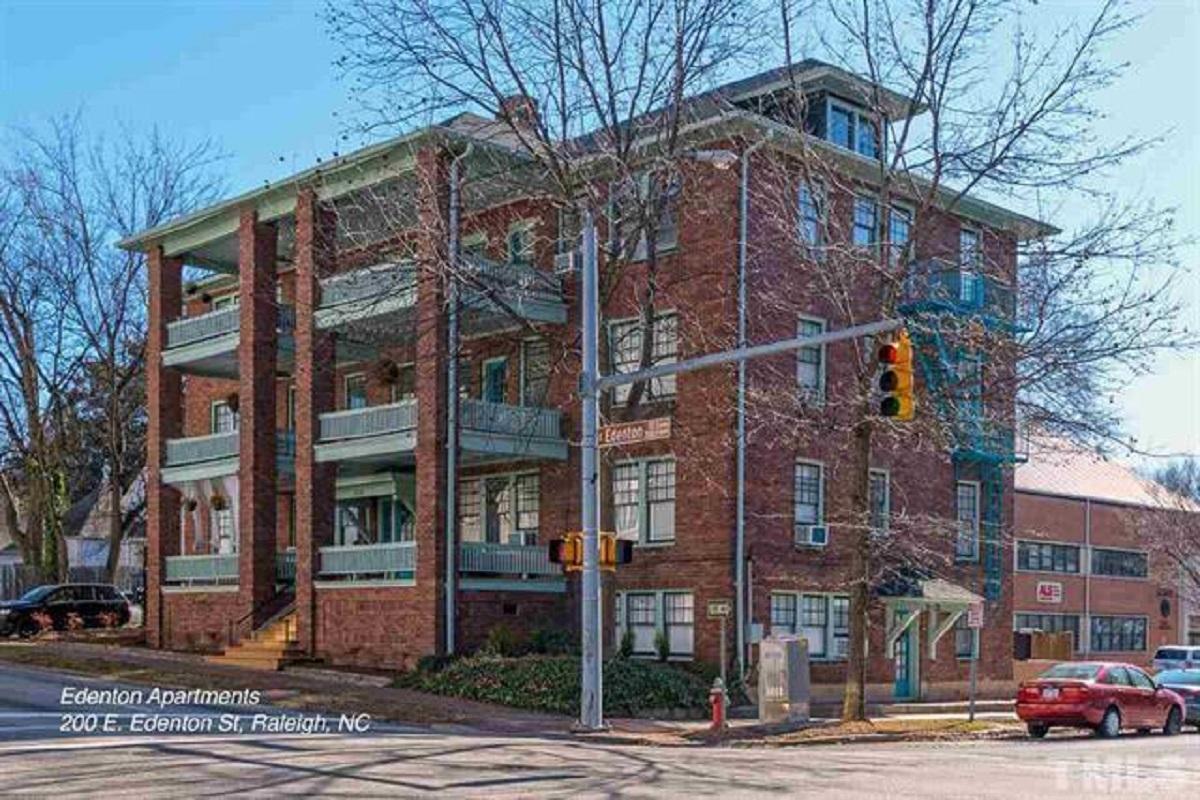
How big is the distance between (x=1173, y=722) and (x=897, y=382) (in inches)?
611

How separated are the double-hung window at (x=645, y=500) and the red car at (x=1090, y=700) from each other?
8064 mm

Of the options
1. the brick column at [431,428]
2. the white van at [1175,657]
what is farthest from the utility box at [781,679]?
the white van at [1175,657]

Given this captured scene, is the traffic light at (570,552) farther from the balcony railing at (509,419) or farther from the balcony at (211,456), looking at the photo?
the balcony at (211,456)

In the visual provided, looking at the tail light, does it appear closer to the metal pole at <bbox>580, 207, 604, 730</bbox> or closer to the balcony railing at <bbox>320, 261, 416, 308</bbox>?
the metal pole at <bbox>580, 207, 604, 730</bbox>

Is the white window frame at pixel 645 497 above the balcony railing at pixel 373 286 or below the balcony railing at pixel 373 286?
below

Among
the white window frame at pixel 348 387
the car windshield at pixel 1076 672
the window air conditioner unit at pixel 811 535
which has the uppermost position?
the white window frame at pixel 348 387

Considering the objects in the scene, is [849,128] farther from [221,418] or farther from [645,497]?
[221,418]

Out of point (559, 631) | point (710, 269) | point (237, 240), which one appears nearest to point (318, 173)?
point (237, 240)

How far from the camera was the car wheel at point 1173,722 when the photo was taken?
1176 inches

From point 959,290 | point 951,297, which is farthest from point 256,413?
point 959,290

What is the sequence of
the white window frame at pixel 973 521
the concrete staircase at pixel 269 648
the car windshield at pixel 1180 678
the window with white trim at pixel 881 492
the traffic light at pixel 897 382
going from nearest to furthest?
1. the traffic light at pixel 897 382
2. the concrete staircase at pixel 269 648
3. the car windshield at pixel 1180 678
4. the window with white trim at pixel 881 492
5. the white window frame at pixel 973 521

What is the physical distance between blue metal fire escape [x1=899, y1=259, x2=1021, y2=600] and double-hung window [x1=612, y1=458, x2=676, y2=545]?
598 centimetres

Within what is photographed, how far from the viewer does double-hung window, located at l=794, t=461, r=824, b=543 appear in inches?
1286

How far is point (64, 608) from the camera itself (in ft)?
142
